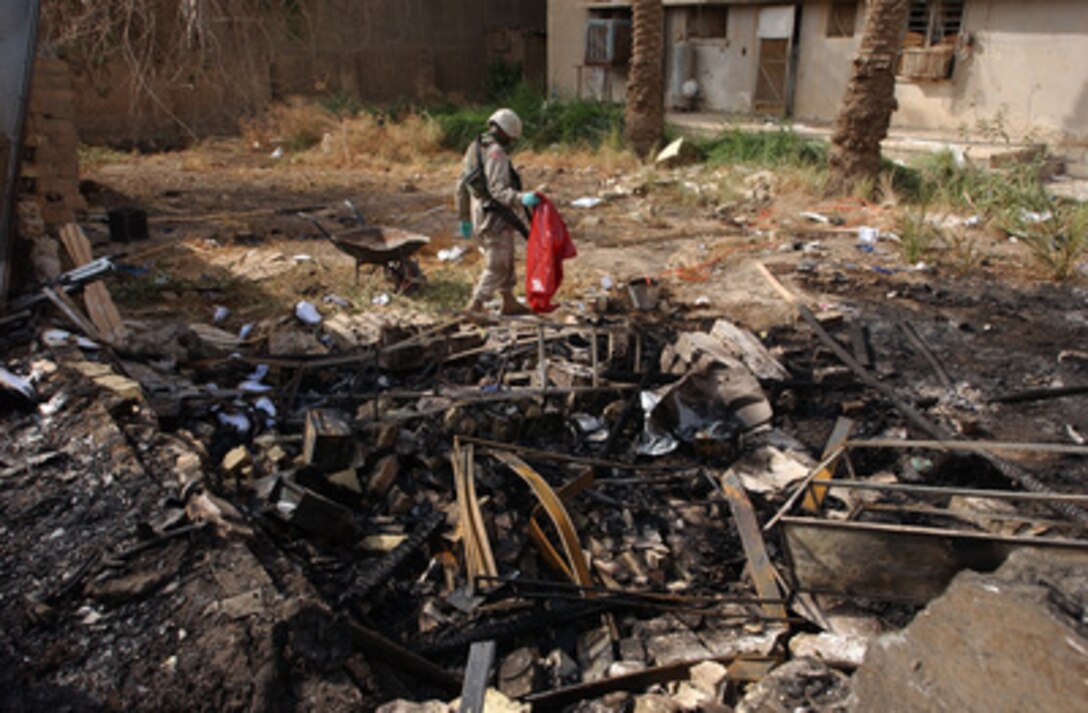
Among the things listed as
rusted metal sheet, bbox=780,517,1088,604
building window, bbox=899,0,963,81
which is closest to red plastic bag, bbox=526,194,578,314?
rusted metal sheet, bbox=780,517,1088,604

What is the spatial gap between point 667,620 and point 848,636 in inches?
35.5

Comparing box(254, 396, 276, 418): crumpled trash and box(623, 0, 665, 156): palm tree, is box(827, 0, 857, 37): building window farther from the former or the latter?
box(254, 396, 276, 418): crumpled trash

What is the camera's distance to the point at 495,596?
422 cm

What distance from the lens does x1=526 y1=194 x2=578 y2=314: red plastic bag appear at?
675 cm

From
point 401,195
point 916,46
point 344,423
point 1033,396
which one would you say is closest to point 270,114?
point 401,195

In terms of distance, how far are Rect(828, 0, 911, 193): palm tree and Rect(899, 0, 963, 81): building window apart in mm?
4729

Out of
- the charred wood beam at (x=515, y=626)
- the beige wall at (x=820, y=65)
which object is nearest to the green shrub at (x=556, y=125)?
the beige wall at (x=820, y=65)

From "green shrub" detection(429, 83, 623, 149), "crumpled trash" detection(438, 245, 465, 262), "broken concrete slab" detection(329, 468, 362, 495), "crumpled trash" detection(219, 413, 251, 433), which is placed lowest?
"broken concrete slab" detection(329, 468, 362, 495)

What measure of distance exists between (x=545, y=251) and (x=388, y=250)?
2.18 metres

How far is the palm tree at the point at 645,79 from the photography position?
48.8ft

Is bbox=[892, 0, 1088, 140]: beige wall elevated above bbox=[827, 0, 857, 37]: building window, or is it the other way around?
bbox=[827, 0, 857, 37]: building window

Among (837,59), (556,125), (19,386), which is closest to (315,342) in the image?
(19,386)

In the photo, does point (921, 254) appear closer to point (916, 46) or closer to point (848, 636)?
point (848, 636)

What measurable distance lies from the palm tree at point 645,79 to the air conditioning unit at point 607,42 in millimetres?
5169
